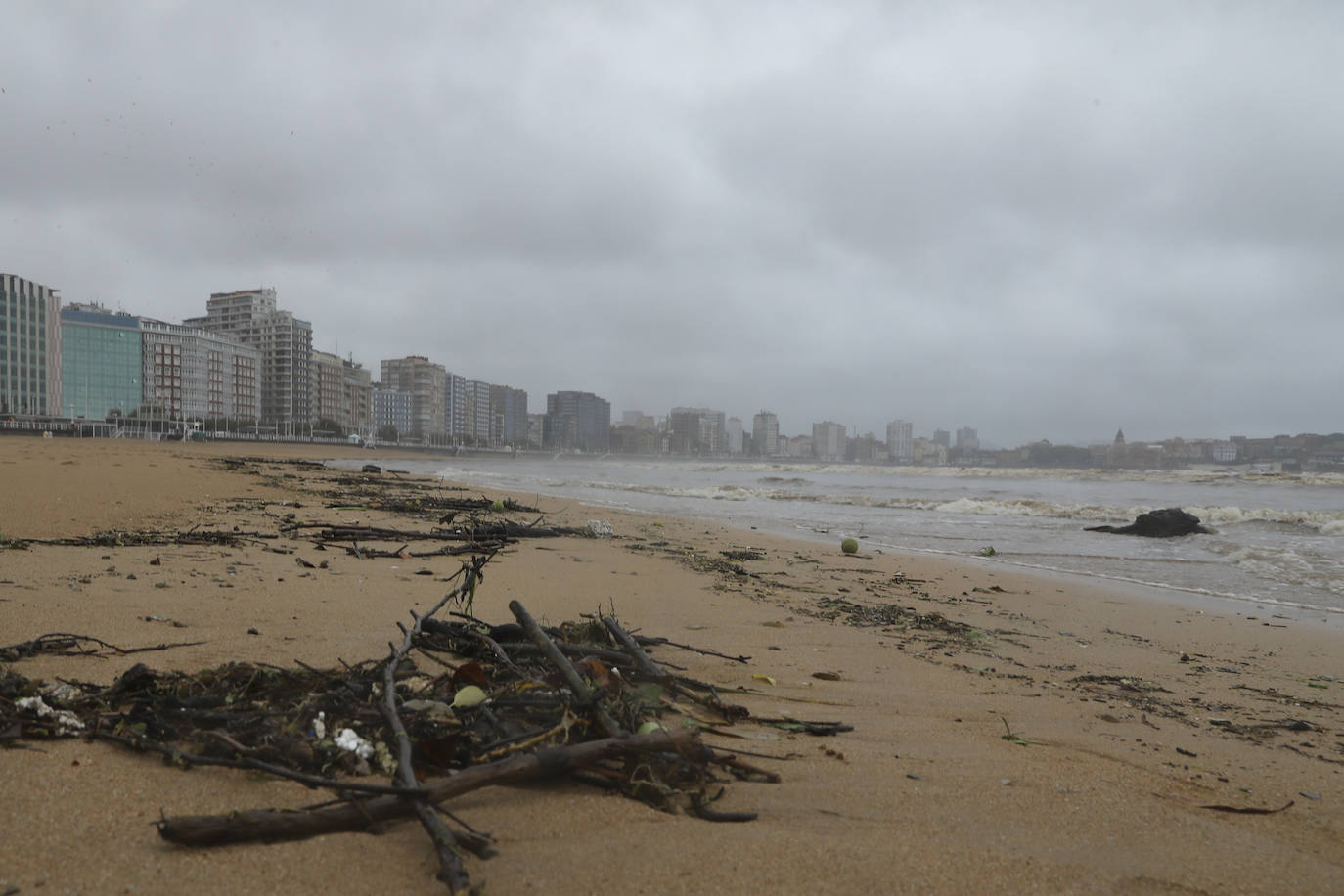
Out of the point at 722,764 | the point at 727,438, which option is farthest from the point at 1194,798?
the point at 727,438

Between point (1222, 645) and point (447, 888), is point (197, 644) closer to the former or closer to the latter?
point (447, 888)

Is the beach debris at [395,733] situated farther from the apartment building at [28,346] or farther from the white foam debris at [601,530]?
the apartment building at [28,346]

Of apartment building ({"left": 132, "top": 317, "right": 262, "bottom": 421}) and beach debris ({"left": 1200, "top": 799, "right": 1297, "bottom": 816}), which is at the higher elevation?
apartment building ({"left": 132, "top": 317, "right": 262, "bottom": 421})

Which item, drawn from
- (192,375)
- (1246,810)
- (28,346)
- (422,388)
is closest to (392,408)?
(422,388)

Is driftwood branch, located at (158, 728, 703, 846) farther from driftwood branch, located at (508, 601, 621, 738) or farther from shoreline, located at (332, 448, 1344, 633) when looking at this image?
shoreline, located at (332, 448, 1344, 633)

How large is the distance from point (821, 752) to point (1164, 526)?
16.2 metres

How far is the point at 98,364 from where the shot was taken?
328ft

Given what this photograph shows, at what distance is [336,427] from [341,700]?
470ft

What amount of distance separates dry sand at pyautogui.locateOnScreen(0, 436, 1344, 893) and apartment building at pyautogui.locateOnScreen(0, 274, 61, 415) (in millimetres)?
109276

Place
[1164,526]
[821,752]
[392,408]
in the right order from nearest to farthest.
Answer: [821,752] → [1164,526] → [392,408]

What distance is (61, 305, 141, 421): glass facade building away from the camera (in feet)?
320

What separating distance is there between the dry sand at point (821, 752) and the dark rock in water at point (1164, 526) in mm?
8957

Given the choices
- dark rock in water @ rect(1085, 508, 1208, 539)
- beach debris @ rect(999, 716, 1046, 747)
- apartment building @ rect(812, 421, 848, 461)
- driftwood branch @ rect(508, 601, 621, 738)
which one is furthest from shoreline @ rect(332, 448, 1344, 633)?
apartment building @ rect(812, 421, 848, 461)

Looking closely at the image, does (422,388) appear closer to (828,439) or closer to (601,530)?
(828,439)
